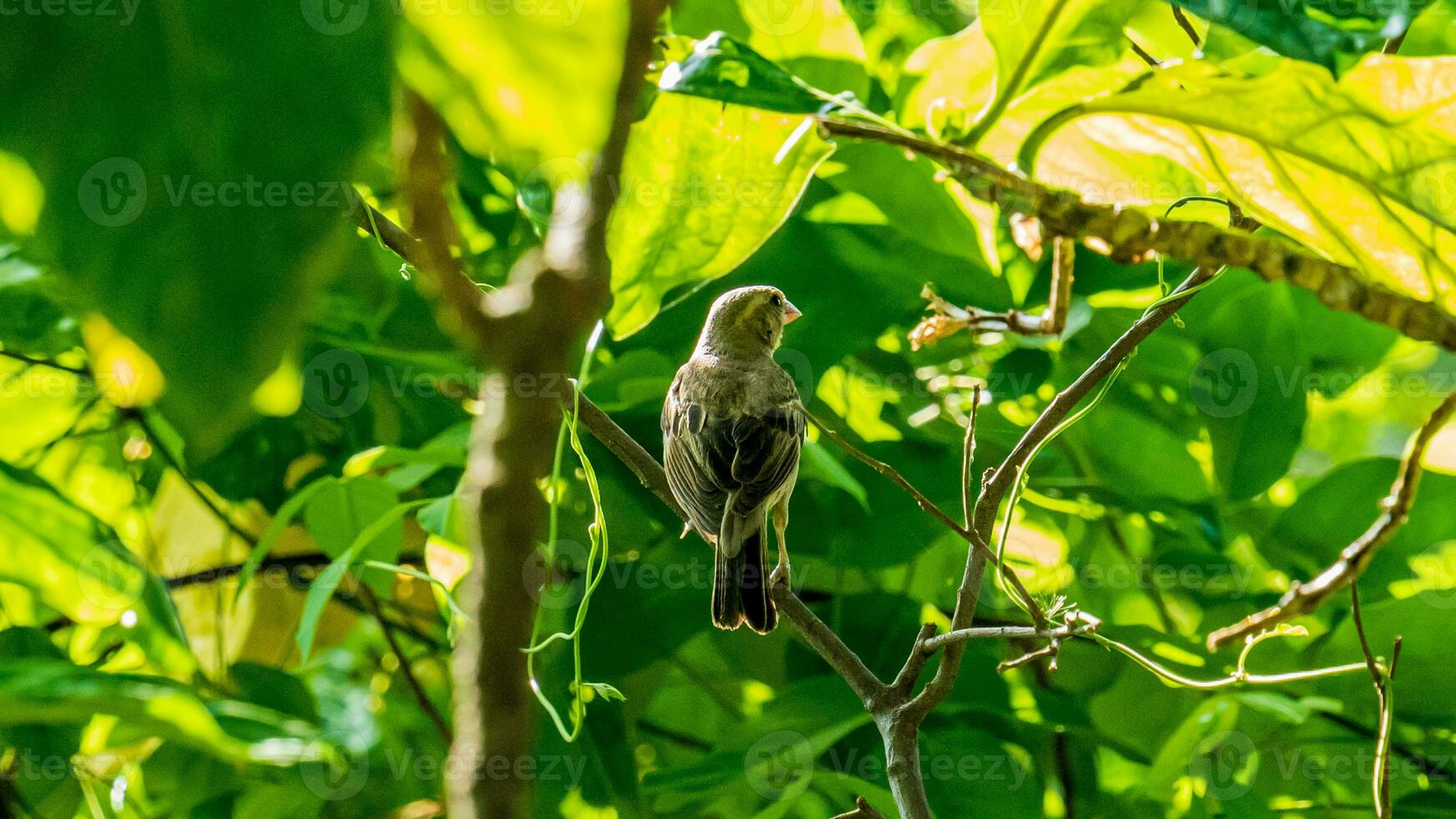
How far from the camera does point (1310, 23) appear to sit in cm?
46

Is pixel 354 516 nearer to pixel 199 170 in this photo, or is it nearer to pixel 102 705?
pixel 102 705

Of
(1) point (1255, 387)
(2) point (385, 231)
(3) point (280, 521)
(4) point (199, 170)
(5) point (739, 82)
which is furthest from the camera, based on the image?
(1) point (1255, 387)

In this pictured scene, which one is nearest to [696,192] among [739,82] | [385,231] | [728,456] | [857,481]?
[739,82]

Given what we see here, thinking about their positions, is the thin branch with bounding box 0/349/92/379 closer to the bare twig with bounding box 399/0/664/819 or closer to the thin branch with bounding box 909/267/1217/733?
the thin branch with bounding box 909/267/1217/733

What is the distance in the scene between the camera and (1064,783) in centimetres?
112

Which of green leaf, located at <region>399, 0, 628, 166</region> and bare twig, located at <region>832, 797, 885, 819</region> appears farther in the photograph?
bare twig, located at <region>832, 797, 885, 819</region>

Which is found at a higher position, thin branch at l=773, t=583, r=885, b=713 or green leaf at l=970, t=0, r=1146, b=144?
green leaf at l=970, t=0, r=1146, b=144

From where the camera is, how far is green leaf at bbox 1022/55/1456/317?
54cm

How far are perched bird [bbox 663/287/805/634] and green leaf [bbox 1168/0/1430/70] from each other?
1.97 ft

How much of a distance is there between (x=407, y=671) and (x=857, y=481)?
503 mm

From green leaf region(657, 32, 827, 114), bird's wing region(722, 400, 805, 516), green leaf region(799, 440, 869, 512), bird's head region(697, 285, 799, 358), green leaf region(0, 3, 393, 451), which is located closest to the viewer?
green leaf region(0, 3, 393, 451)

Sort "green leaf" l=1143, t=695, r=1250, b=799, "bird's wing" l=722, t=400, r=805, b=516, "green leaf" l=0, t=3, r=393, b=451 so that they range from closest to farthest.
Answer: "green leaf" l=0, t=3, r=393, b=451, "green leaf" l=1143, t=695, r=1250, b=799, "bird's wing" l=722, t=400, r=805, b=516

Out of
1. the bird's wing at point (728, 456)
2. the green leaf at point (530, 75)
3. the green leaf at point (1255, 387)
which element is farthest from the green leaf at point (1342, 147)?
the bird's wing at point (728, 456)

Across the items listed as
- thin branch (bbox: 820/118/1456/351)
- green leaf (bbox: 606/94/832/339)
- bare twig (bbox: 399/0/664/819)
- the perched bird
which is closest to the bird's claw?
the perched bird
